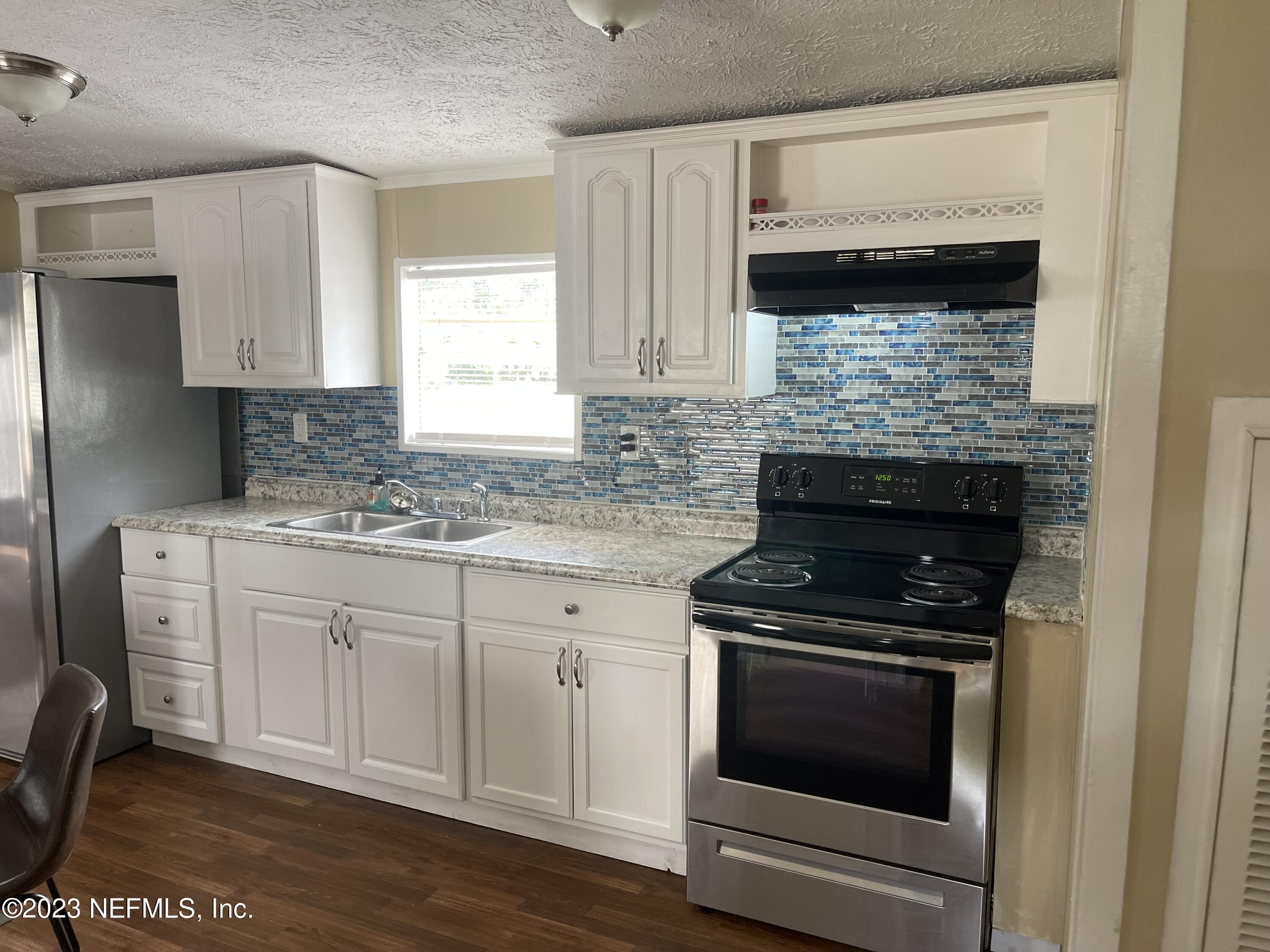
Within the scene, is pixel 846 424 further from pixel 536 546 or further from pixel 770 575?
pixel 536 546

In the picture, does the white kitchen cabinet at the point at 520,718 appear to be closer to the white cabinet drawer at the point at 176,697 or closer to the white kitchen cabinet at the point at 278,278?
the white cabinet drawer at the point at 176,697

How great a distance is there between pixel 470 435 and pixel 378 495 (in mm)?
437

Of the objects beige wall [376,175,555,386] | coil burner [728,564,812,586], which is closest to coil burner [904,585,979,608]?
coil burner [728,564,812,586]

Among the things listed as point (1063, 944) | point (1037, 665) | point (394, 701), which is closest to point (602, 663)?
point (394, 701)

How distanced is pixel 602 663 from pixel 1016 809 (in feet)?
3.66

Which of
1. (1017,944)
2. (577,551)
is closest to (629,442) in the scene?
(577,551)

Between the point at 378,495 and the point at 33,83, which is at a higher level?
the point at 33,83

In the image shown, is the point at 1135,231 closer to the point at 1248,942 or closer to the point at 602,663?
the point at 1248,942

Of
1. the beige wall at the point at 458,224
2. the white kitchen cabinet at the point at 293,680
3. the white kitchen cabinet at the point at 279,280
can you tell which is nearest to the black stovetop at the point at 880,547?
the beige wall at the point at 458,224

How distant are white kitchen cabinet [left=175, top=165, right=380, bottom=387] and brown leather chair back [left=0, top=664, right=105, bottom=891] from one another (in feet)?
5.44

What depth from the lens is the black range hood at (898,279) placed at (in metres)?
2.29

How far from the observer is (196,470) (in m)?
3.72

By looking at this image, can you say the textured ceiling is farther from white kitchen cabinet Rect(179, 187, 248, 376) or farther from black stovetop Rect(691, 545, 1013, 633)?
black stovetop Rect(691, 545, 1013, 633)

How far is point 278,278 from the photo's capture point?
3350 mm
